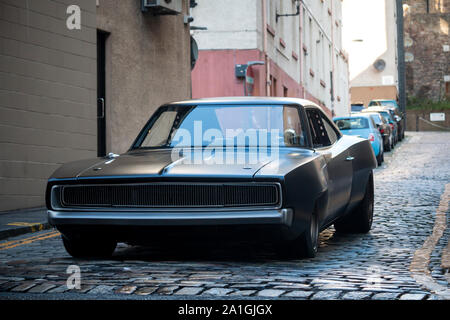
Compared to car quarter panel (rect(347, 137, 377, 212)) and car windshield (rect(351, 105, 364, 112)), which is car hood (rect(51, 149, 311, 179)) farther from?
car windshield (rect(351, 105, 364, 112))

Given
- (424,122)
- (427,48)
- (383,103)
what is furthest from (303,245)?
(427,48)

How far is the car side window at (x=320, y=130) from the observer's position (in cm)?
806

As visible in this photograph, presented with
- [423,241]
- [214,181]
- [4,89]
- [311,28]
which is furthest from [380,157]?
[214,181]

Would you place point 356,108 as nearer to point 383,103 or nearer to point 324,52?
point 383,103

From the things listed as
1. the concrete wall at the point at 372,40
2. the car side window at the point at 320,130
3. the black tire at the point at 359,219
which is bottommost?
the black tire at the point at 359,219

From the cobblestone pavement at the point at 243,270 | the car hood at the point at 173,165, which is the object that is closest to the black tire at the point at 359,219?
the cobblestone pavement at the point at 243,270

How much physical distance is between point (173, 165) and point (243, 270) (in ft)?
3.25

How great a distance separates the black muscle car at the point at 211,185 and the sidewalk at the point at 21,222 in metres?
2.56

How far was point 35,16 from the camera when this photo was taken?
13.3 m

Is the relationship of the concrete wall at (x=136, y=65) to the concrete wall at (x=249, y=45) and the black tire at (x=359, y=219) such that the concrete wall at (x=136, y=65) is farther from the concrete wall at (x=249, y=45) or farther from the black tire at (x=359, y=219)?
the black tire at (x=359, y=219)

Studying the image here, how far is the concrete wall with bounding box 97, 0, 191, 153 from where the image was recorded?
636 inches

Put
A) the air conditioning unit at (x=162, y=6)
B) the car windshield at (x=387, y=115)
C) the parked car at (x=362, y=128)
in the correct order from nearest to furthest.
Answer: the air conditioning unit at (x=162, y=6), the parked car at (x=362, y=128), the car windshield at (x=387, y=115)

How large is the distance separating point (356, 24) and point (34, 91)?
55058 mm
